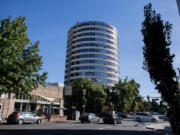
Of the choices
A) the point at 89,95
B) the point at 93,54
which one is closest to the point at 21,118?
the point at 89,95

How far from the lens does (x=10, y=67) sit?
1370 cm

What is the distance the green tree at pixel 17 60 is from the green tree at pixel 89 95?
22659 millimetres

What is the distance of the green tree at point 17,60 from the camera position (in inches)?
515

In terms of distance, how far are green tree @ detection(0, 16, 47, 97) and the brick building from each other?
7.99 metres

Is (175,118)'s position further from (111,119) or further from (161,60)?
(111,119)

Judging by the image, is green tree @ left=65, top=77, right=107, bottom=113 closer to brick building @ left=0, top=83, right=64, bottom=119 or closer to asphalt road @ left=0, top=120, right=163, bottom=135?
brick building @ left=0, top=83, right=64, bottom=119

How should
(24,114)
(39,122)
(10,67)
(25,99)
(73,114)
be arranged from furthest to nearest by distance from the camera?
(73,114), (25,99), (39,122), (24,114), (10,67)

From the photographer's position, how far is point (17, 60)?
14039 millimetres

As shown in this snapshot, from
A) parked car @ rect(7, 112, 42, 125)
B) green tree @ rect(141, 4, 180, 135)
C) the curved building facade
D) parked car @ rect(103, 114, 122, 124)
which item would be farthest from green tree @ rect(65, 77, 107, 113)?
the curved building facade

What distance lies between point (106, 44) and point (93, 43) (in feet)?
23.6

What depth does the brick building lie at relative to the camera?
23891mm

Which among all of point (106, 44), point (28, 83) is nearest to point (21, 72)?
point (28, 83)

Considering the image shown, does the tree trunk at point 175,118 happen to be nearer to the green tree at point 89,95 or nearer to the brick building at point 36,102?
the brick building at point 36,102

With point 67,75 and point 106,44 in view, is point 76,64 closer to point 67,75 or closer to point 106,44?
point 67,75
